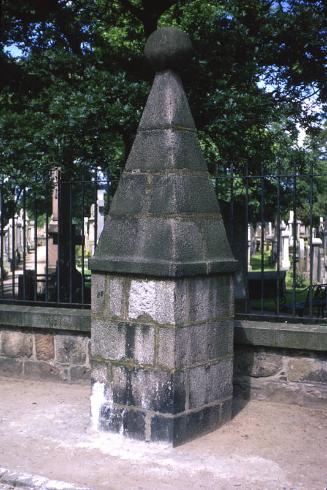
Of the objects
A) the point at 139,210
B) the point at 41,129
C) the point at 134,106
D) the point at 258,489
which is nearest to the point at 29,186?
the point at 41,129

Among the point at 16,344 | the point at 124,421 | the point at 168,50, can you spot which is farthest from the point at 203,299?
the point at 16,344

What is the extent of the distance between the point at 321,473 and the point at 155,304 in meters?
1.70

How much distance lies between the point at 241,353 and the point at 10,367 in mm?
2684

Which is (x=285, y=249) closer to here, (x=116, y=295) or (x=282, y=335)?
(x=282, y=335)

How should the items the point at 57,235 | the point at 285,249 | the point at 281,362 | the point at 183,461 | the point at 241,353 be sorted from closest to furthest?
the point at 183,461 < the point at 281,362 < the point at 241,353 < the point at 57,235 < the point at 285,249

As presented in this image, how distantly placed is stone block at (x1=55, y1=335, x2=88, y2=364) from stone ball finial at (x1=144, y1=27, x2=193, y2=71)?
9.73ft

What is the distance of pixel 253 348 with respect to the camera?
5.91 metres

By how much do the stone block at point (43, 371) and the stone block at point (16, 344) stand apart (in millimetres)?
126

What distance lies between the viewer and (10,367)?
271 inches

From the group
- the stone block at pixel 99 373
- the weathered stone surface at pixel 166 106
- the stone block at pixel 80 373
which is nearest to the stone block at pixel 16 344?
the stone block at pixel 80 373

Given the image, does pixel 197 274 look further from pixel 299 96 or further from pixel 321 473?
pixel 299 96

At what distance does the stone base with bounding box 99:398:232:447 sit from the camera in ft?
15.4

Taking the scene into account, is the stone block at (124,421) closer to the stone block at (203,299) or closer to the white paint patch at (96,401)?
the white paint patch at (96,401)

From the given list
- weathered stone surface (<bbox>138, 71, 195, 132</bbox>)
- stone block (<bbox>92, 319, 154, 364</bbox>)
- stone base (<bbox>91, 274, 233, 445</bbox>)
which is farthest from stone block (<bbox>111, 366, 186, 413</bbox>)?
weathered stone surface (<bbox>138, 71, 195, 132</bbox>)
